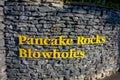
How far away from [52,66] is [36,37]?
1068mm

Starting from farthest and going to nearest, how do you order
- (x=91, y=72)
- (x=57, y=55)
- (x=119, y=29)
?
(x=119, y=29)
(x=91, y=72)
(x=57, y=55)

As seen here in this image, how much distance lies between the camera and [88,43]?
8320 millimetres

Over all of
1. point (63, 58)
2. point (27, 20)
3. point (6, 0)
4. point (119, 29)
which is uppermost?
point (6, 0)

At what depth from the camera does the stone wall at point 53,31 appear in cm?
759

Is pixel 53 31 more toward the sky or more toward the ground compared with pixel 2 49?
more toward the sky

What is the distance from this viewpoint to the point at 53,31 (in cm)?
777

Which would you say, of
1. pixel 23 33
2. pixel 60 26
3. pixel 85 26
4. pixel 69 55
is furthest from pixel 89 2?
A: pixel 23 33

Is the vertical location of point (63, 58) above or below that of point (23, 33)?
below

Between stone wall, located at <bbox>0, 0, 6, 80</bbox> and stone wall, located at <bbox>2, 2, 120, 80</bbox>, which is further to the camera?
stone wall, located at <bbox>2, 2, 120, 80</bbox>

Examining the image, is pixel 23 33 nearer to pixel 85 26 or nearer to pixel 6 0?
pixel 6 0

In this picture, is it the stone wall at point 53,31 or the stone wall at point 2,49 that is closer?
the stone wall at point 2,49

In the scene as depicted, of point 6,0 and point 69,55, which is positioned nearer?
point 6,0

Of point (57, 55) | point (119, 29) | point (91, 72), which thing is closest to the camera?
point (57, 55)

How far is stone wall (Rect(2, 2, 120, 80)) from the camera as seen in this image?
7586mm
